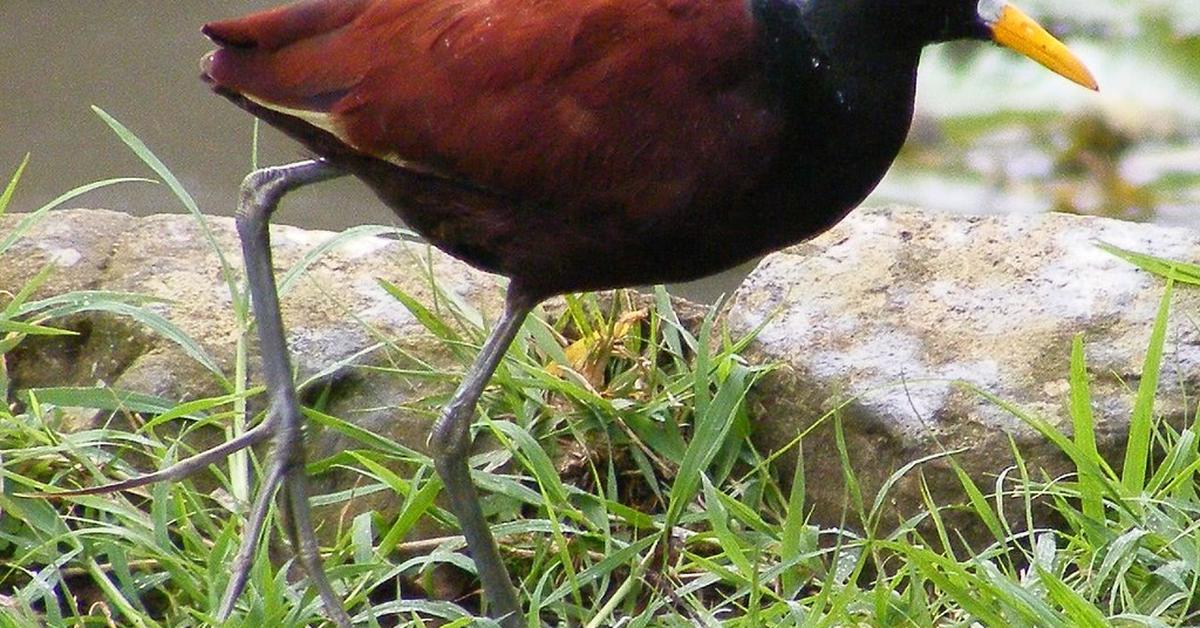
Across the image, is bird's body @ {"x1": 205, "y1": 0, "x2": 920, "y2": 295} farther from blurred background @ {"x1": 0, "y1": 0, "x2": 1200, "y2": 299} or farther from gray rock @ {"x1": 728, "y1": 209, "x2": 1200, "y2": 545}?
blurred background @ {"x1": 0, "y1": 0, "x2": 1200, "y2": 299}

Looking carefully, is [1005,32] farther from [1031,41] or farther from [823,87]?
[823,87]

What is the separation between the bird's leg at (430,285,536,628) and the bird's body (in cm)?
20

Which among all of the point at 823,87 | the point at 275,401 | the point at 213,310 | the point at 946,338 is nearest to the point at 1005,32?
the point at 823,87

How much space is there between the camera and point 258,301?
2787 millimetres

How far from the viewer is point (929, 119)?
16.3 ft

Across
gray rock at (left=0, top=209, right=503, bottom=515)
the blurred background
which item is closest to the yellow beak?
gray rock at (left=0, top=209, right=503, bottom=515)

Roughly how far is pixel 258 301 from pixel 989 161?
2591 millimetres

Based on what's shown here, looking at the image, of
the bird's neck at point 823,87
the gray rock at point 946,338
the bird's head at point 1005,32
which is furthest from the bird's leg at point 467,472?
the bird's head at point 1005,32

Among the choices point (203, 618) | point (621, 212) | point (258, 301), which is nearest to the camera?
point (621, 212)

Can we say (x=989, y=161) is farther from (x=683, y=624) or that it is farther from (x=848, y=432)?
(x=683, y=624)

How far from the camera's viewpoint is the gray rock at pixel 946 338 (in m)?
2.89

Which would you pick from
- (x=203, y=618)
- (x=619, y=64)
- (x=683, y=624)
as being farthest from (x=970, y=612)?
(x=203, y=618)

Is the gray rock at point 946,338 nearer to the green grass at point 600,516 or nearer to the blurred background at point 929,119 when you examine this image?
the green grass at point 600,516

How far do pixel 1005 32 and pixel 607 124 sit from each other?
1.73ft
